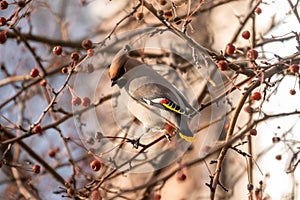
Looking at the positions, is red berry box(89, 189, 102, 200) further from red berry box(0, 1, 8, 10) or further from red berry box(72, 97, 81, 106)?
red berry box(0, 1, 8, 10)

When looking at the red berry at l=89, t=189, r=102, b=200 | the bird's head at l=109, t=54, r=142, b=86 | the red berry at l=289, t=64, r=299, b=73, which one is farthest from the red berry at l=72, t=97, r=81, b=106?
the red berry at l=289, t=64, r=299, b=73

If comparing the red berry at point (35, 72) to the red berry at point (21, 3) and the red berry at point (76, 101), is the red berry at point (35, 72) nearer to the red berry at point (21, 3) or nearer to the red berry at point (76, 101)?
the red berry at point (76, 101)

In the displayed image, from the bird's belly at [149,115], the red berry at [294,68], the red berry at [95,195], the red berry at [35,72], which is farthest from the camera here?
the red berry at [35,72]

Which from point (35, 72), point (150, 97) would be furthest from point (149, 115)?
point (35, 72)

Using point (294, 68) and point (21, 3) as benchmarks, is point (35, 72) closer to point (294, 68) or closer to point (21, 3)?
point (21, 3)

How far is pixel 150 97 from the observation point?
2.51 metres

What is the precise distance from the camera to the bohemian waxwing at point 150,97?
2.40 metres

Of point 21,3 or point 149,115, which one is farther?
point 149,115

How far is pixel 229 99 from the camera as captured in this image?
286 cm

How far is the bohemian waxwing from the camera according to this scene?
2.40 metres

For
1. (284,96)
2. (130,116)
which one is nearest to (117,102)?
(130,116)

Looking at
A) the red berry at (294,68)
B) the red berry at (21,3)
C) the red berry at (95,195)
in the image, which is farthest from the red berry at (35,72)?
the red berry at (294,68)

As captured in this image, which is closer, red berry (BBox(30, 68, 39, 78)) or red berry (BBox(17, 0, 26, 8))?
red berry (BBox(17, 0, 26, 8))

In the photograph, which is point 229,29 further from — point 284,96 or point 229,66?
point 229,66
